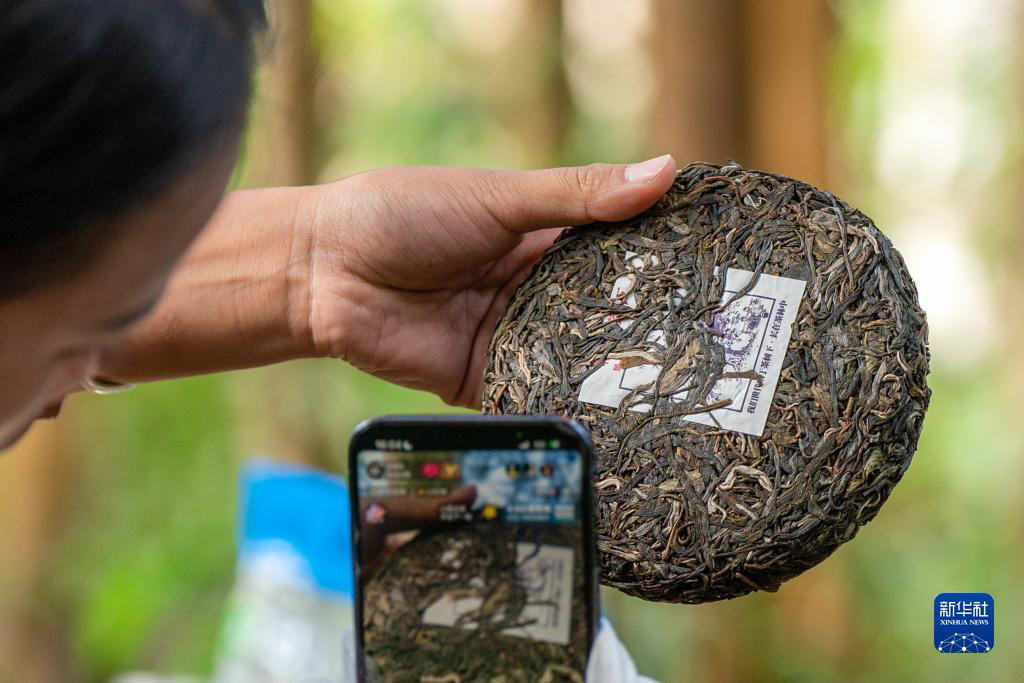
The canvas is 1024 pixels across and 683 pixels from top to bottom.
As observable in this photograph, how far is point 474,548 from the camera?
0.77 m

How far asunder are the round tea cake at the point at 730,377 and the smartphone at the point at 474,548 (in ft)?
1.05

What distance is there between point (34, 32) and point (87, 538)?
A: 399 centimetres

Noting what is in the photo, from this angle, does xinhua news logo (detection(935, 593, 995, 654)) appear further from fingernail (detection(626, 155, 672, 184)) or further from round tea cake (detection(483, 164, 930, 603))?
fingernail (detection(626, 155, 672, 184))

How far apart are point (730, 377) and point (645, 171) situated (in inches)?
10.5

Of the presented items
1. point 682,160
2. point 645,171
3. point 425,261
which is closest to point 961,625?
point 645,171

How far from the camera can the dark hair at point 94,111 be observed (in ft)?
1.75

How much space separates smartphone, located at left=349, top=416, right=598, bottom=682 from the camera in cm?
77

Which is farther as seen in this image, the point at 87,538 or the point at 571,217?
the point at 87,538

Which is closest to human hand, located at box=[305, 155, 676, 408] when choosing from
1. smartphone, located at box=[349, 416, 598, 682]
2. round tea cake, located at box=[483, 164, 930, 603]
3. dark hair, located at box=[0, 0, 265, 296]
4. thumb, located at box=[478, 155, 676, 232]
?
thumb, located at box=[478, 155, 676, 232]

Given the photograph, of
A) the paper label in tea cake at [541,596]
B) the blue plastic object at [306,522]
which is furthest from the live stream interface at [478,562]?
the blue plastic object at [306,522]

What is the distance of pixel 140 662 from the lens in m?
4.38

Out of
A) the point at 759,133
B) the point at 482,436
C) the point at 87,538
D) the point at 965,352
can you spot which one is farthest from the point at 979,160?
the point at 482,436

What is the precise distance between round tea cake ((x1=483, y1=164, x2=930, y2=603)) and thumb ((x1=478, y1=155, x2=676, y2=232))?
0.03m

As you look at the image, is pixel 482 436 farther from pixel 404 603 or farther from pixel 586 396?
pixel 586 396
